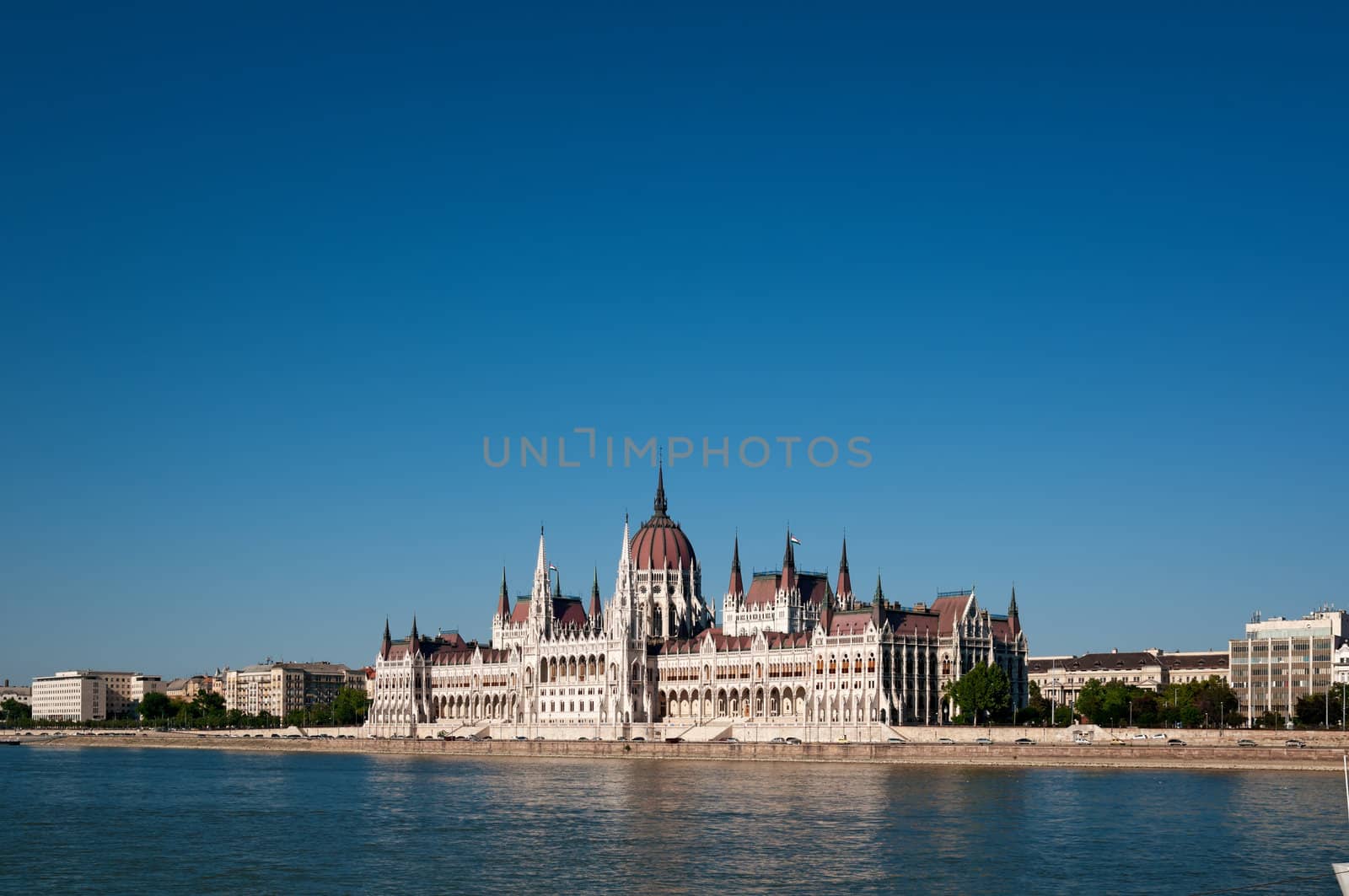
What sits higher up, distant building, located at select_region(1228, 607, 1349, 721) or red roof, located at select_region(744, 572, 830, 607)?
red roof, located at select_region(744, 572, 830, 607)

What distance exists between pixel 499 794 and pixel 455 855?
32.3 metres

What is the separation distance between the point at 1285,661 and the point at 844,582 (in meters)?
46.9

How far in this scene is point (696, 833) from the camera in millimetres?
73062

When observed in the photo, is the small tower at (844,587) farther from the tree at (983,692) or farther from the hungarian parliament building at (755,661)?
the tree at (983,692)

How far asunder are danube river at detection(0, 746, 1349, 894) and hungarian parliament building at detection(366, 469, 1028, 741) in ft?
128

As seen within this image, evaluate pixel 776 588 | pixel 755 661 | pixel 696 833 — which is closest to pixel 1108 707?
pixel 755 661

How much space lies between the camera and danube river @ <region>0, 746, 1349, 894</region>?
5875cm

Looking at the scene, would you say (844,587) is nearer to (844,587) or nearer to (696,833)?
(844,587)

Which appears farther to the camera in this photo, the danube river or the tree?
the tree

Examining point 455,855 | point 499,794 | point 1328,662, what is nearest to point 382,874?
point 455,855

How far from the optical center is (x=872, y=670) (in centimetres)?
15350

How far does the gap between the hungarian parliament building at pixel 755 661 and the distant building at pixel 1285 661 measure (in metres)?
26.9

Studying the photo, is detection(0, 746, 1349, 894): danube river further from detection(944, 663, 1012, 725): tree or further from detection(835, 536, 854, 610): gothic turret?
detection(835, 536, 854, 610): gothic turret

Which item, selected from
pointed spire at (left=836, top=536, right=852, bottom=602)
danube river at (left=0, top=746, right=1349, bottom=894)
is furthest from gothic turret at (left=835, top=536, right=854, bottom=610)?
danube river at (left=0, top=746, right=1349, bottom=894)
